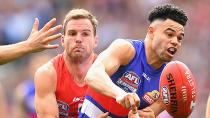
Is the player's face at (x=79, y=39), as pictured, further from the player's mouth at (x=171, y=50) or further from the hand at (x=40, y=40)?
the hand at (x=40, y=40)

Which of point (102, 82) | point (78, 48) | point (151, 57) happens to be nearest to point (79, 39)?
point (78, 48)

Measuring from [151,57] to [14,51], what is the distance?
164cm

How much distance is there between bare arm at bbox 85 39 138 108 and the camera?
6297 millimetres

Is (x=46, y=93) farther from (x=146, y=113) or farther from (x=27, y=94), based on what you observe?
(x=27, y=94)

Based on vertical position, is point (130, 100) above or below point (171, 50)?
below

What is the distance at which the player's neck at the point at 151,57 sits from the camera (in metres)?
7.11

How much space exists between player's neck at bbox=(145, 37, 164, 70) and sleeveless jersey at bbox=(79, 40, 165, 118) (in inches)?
1.3

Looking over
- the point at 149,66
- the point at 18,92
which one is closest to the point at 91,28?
the point at 149,66

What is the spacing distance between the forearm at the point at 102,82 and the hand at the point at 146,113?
0.62 meters

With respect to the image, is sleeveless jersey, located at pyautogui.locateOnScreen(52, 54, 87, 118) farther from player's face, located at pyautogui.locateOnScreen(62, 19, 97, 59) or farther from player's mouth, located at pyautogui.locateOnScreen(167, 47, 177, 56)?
player's mouth, located at pyautogui.locateOnScreen(167, 47, 177, 56)

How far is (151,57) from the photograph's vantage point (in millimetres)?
7141

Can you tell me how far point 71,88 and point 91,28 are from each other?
26.2 inches

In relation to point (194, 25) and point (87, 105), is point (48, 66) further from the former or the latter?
point (194, 25)

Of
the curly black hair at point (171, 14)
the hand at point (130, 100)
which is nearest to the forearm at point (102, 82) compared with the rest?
the hand at point (130, 100)
